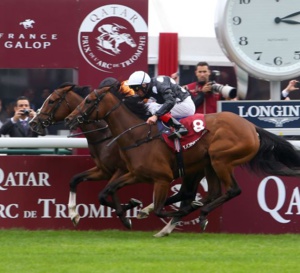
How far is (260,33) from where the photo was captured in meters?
12.5

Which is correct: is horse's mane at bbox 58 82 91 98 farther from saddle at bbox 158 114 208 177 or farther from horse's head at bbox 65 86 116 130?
saddle at bbox 158 114 208 177

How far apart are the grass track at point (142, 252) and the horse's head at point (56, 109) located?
4.14 feet

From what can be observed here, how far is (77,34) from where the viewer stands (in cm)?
1363

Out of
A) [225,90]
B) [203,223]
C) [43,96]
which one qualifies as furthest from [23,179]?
[43,96]

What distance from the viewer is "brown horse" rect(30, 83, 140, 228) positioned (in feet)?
40.7

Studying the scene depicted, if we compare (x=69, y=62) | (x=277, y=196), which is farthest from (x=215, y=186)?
(x=69, y=62)

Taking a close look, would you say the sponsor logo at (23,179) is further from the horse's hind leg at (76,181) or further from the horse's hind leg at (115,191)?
the horse's hind leg at (115,191)

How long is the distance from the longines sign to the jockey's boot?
1.02 metres

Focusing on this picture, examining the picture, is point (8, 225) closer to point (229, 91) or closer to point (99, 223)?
point (99, 223)

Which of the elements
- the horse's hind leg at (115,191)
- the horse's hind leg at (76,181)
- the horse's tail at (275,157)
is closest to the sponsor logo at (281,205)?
the horse's tail at (275,157)

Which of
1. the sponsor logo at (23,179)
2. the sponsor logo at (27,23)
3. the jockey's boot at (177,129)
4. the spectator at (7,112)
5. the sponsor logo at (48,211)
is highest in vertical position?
the sponsor logo at (27,23)

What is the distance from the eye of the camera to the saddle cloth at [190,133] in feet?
39.1

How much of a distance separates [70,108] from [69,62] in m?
1.10

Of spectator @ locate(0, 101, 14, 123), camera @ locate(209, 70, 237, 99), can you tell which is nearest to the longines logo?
camera @ locate(209, 70, 237, 99)
